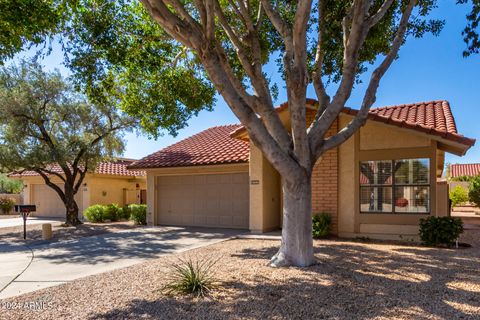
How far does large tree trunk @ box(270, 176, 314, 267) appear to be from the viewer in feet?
24.1

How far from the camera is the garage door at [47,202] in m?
23.8

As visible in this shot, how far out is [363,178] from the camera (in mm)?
12109

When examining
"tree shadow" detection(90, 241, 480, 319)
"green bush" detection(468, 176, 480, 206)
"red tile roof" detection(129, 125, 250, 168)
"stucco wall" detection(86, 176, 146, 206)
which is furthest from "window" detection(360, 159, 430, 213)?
"stucco wall" detection(86, 176, 146, 206)

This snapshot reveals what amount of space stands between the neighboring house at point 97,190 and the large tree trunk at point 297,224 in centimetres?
1712

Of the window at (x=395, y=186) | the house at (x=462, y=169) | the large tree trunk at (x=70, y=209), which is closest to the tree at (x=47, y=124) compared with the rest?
Answer: the large tree trunk at (x=70, y=209)

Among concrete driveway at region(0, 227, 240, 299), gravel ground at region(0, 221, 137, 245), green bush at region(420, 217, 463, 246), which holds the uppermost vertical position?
green bush at region(420, 217, 463, 246)

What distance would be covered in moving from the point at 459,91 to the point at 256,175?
39.8ft

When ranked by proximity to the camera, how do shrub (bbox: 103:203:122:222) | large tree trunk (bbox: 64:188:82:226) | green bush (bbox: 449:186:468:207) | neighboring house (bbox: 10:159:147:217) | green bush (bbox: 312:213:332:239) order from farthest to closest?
green bush (bbox: 449:186:468:207) < neighboring house (bbox: 10:159:147:217) < shrub (bbox: 103:203:122:222) < large tree trunk (bbox: 64:188:82:226) < green bush (bbox: 312:213:332:239)

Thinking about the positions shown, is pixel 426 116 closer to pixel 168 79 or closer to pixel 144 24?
pixel 168 79

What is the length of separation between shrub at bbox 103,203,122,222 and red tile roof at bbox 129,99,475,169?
401cm

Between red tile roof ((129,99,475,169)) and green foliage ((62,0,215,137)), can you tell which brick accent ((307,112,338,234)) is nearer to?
red tile roof ((129,99,475,169))

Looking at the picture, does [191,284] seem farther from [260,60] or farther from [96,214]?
Result: [96,214]

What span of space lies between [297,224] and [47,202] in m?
22.0

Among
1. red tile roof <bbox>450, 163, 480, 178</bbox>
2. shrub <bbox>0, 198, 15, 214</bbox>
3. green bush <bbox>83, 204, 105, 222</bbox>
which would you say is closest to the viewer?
green bush <bbox>83, 204, 105, 222</bbox>
